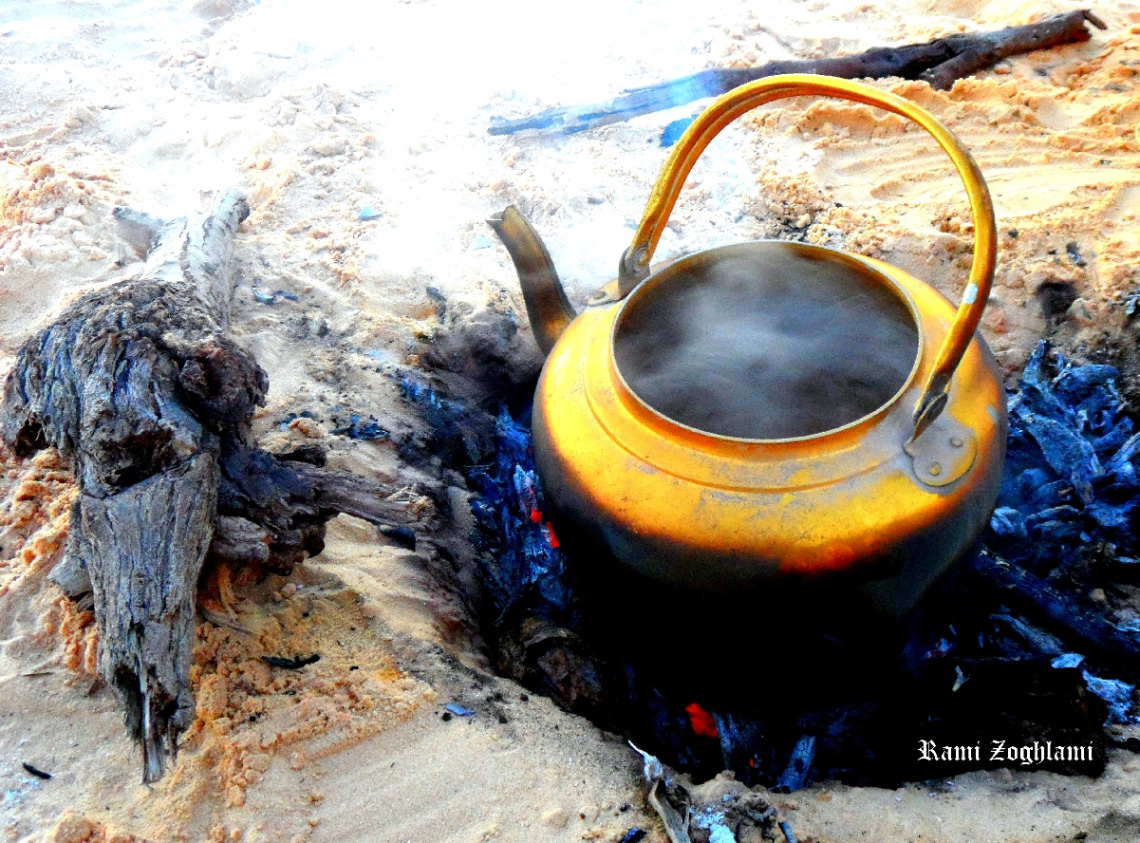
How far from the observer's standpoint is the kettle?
168 centimetres

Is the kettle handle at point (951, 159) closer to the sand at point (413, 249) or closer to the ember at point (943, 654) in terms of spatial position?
the ember at point (943, 654)

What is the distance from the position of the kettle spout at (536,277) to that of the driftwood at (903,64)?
90.7 inches

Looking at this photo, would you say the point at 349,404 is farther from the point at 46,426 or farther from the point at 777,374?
the point at 777,374

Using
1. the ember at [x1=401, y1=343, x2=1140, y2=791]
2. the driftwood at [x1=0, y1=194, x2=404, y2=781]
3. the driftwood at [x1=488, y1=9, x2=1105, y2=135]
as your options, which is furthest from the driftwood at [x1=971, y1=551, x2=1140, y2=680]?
the driftwood at [x1=488, y1=9, x2=1105, y2=135]

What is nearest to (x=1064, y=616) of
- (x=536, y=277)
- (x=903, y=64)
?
(x=536, y=277)

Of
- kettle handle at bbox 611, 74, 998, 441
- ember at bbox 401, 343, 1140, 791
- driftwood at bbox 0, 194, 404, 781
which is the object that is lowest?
ember at bbox 401, 343, 1140, 791

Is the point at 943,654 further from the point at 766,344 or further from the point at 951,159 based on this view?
the point at 951,159

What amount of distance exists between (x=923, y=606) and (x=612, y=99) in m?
3.60

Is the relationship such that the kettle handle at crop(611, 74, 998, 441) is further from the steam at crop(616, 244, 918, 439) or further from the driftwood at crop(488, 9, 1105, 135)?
the driftwood at crop(488, 9, 1105, 135)

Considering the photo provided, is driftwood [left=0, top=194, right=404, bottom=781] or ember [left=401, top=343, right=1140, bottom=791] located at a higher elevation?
driftwood [left=0, top=194, right=404, bottom=781]

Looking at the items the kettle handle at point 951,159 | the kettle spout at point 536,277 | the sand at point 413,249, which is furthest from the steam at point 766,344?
the sand at point 413,249

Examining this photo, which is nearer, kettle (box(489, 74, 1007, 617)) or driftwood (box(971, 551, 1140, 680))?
kettle (box(489, 74, 1007, 617))

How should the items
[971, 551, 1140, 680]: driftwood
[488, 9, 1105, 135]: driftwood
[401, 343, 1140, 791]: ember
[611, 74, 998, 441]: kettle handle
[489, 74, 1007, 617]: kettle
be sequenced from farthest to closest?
[488, 9, 1105, 135]: driftwood → [971, 551, 1140, 680]: driftwood → [401, 343, 1140, 791]: ember → [489, 74, 1007, 617]: kettle → [611, 74, 998, 441]: kettle handle

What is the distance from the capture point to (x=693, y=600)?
180cm
